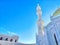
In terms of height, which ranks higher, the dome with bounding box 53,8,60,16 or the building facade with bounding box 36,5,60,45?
the dome with bounding box 53,8,60,16

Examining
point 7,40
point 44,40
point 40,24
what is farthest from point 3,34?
point 44,40

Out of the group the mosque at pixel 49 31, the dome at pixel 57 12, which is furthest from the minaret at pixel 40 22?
the dome at pixel 57 12

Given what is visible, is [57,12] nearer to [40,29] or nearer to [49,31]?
[49,31]

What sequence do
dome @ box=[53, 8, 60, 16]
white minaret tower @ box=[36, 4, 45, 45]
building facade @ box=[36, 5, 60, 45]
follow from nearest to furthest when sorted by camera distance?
building facade @ box=[36, 5, 60, 45] → dome @ box=[53, 8, 60, 16] → white minaret tower @ box=[36, 4, 45, 45]

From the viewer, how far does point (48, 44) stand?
92.8 feet

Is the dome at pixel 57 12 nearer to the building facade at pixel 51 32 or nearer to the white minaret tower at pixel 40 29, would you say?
the building facade at pixel 51 32

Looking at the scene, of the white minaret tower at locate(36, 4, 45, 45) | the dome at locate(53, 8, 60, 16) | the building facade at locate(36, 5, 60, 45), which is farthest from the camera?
the white minaret tower at locate(36, 4, 45, 45)

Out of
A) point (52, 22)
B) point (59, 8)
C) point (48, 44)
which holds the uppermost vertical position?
point (59, 8)

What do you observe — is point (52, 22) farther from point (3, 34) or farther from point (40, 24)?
point (3, 34)

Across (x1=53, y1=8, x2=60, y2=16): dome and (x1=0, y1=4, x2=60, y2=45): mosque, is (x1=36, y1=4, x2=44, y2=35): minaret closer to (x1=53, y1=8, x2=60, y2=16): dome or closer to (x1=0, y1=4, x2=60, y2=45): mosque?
(x1=0, y1=4, x2=60, y2=45): mosque

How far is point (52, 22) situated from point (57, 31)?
244 cm

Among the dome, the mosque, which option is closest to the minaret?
the mosque


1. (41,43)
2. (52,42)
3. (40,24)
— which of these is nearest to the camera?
(52,42)

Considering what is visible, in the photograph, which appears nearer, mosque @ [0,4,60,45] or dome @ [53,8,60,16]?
mosque @ [0,4,60,45]
